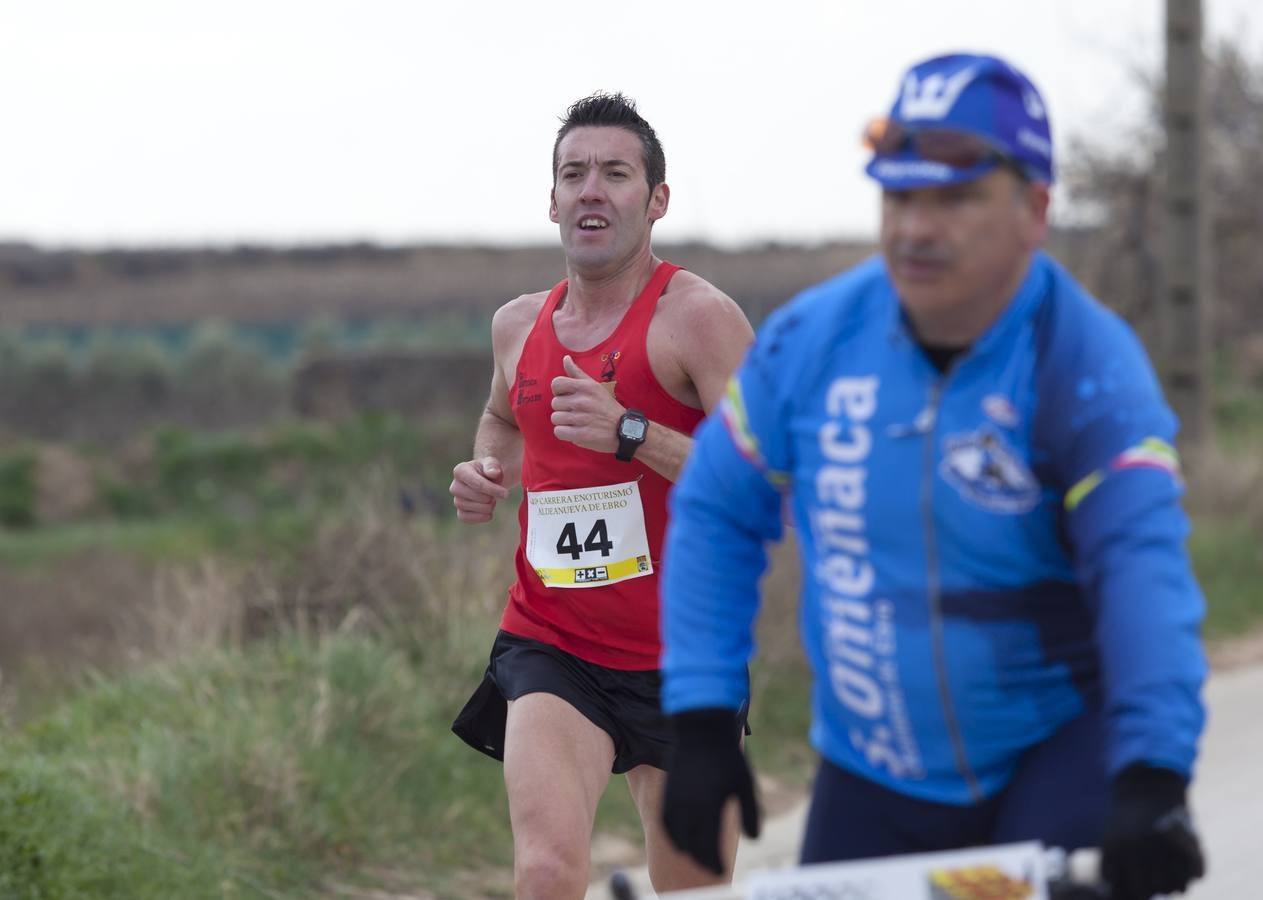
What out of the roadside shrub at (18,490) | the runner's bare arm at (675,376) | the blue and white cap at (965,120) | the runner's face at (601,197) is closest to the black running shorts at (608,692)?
the runner's bare arm at (675,376)

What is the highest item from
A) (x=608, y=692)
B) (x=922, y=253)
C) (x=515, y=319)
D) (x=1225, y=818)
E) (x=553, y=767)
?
(x=922, y=253)

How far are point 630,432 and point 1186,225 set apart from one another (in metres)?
12.3

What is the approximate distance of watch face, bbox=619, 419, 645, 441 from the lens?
4188mm

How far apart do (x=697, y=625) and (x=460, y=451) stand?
19.9 meters

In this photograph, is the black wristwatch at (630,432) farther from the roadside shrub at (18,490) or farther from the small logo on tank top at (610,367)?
the roadside shrub at (18,490)

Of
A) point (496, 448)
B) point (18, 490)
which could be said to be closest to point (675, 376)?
point (496, 448)

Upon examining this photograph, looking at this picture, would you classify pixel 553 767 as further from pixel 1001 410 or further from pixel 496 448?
pixel 1001 410

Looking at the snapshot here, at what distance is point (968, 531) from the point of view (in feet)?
8.55

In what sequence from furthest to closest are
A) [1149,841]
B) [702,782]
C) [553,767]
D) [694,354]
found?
[694,354] < [553,767] < [702,782] < [1149,841]

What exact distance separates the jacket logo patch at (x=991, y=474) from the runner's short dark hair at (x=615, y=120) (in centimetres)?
222

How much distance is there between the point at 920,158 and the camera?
2.60 metres

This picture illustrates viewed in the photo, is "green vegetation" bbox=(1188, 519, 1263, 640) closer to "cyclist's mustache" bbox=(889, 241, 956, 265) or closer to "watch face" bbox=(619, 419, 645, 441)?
"watch face" bbox=(619, 419, 645, 441)

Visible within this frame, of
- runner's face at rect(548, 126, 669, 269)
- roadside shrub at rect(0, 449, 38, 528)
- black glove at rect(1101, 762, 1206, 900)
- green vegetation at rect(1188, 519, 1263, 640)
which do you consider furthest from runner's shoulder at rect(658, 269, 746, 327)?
roadside shrub at rect(0, 449, 38, 528)

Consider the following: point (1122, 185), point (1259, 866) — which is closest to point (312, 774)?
point (1259, 866)
